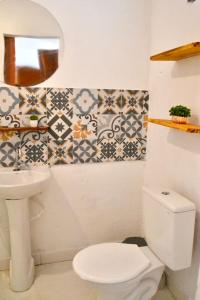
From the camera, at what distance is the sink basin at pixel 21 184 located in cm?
156

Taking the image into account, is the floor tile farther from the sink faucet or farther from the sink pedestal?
the sink faucet

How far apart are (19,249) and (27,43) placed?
4.85 ft

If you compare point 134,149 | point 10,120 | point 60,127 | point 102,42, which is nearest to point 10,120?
point 10,120

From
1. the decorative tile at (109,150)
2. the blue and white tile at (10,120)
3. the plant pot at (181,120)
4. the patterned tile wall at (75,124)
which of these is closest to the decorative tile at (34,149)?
the patterned tile wall at (75,124)

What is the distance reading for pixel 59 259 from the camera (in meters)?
2.15

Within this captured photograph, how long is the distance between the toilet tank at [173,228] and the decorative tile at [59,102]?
0.90 metres

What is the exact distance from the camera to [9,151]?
6.21ft

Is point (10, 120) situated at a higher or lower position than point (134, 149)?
higher

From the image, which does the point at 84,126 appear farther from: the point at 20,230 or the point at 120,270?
the point at 120,270

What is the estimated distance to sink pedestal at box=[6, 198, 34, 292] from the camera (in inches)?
70.6

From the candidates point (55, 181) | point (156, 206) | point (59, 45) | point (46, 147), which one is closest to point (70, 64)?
point (59, 45)

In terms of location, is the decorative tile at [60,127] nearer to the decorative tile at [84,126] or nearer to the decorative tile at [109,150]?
the decorative tile at [84,126]

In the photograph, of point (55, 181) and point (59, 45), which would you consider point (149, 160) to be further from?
point (59, 45)

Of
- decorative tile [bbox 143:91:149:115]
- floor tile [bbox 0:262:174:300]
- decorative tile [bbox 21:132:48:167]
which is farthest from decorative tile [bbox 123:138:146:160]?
floor tile [bbox 0:262:174:300]
